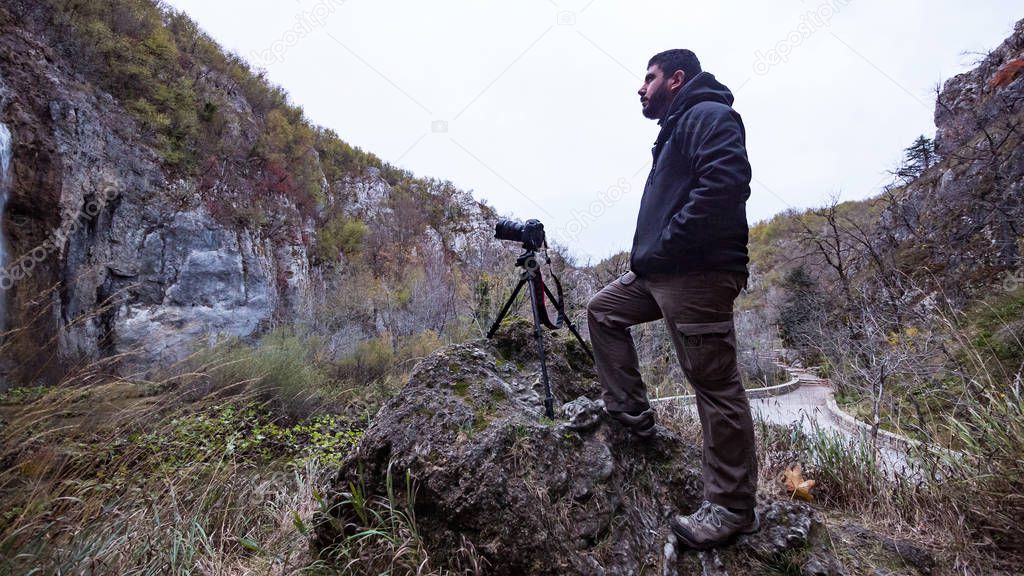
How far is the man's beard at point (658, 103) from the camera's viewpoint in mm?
2346

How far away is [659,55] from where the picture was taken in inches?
93.2

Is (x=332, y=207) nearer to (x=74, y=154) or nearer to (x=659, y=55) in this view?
(x=74, y=154)

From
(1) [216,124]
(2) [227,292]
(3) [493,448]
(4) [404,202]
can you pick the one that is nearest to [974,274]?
(3) [493,448]

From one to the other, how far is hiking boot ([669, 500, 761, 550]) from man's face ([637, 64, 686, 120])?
2035mm

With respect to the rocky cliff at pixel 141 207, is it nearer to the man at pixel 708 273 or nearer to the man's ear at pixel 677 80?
the man at pixel 708 273

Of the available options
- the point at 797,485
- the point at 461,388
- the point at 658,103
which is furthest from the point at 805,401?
the point at 461,388

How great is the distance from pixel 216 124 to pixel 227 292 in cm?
620

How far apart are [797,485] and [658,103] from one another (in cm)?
272

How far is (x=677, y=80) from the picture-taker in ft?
7.64

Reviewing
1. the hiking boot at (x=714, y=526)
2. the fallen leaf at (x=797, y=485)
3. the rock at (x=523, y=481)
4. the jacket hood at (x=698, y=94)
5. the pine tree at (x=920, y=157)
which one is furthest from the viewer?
the pine tree at (x=920, y=157)

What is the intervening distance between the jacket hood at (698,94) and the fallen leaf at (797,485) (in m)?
2.56

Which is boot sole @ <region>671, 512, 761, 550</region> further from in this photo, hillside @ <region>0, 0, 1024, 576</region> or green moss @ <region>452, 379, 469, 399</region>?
green moss @ <region>452, 379, 469, 399</region>

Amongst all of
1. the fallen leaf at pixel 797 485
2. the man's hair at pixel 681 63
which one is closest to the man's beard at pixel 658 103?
the man's hair at pixel 681 63

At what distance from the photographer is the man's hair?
91.3 inches
